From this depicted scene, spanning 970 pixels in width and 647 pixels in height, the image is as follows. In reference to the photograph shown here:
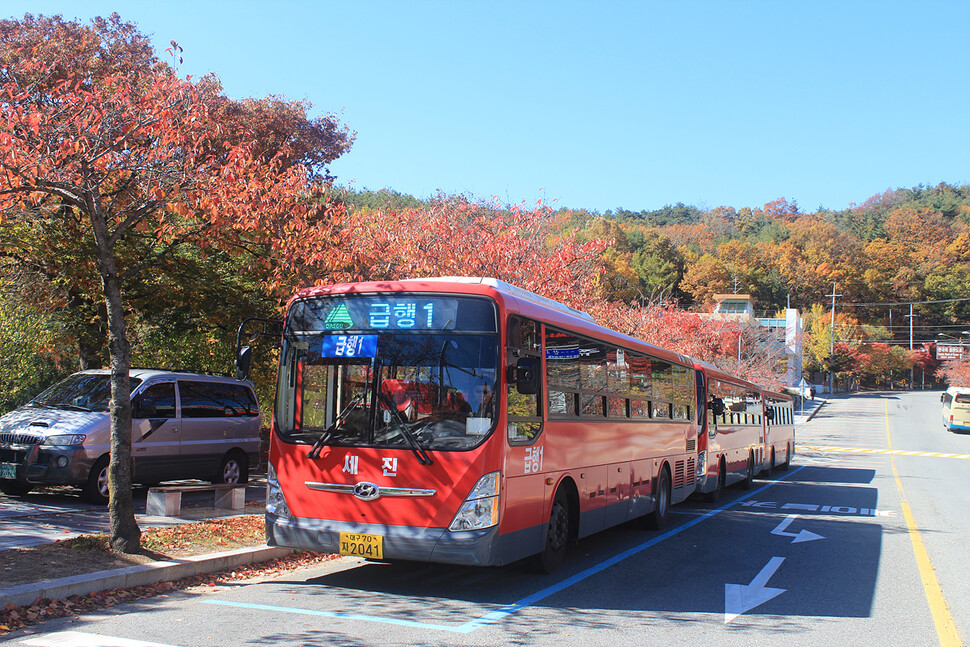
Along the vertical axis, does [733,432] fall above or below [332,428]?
below

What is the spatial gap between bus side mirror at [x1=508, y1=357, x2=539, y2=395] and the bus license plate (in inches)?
76.2

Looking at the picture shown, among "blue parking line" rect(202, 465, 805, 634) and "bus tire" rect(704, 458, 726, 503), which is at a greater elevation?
"blue parking line" rect(202, 465, 805, 634)

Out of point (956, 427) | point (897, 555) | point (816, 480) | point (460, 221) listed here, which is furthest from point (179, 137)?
point (956, 427)

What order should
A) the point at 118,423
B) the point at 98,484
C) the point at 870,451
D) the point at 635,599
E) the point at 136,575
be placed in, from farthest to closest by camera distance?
the point at 870,451 < the point at 98,484 < the point at 118,423 < the point at 635,599 < the point at 136,575

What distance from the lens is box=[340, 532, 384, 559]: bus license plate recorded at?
24.7 feet

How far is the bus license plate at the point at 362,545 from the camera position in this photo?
7.53m

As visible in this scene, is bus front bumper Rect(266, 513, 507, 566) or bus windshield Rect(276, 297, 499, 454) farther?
bus windshield Rect(276, 297, 499, 454)

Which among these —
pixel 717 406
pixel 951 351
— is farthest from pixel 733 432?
pixel 951 351

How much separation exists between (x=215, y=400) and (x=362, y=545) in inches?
300

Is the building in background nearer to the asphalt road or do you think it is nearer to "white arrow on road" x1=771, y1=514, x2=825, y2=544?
"white arrow on road" x1=771, y1=514, x2=825, y2=544

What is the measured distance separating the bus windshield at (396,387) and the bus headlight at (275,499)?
464 millimetres

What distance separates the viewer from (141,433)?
12.6 m

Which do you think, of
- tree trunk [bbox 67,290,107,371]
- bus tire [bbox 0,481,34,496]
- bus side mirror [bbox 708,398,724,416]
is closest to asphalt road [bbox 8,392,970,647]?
bus side mirror [bbox 708,398,724,416]

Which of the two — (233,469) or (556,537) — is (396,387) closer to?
(556,537)
